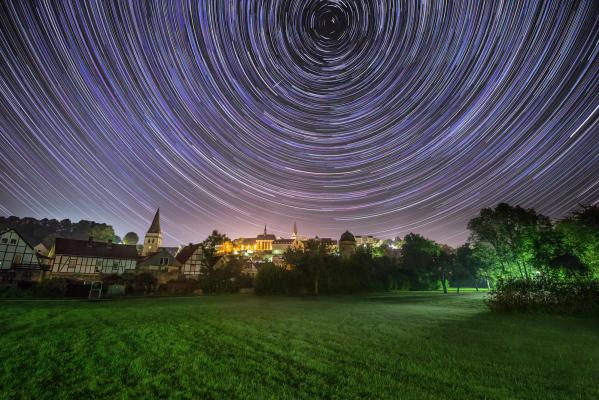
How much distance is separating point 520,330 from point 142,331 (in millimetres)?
16804

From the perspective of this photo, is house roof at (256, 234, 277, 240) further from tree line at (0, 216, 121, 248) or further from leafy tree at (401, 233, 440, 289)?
leafy tree at (401, 233, 440, 289)

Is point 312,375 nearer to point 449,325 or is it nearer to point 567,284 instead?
point 449,325

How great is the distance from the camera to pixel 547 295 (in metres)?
19.0

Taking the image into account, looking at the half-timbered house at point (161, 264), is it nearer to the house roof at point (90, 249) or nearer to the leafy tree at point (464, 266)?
the house roof at point (90, 249)

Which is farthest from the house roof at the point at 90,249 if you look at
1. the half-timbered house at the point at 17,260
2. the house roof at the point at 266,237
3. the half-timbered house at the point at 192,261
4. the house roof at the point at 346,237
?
the house roof at the point at 266,237

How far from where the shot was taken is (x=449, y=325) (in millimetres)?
13391

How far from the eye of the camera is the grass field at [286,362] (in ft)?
17.6

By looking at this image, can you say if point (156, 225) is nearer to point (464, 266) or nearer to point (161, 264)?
point (161, 264)

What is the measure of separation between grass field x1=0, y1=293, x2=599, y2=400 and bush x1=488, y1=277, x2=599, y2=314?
7.83m

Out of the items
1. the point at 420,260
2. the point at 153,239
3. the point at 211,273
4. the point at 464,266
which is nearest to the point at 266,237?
the point at 153,239

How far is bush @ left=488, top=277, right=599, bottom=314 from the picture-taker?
1766 centimetres

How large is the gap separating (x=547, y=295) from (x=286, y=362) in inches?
863

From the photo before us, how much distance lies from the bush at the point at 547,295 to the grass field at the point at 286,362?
7834 millimetres

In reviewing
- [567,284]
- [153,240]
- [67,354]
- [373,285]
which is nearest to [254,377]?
[67,354]
